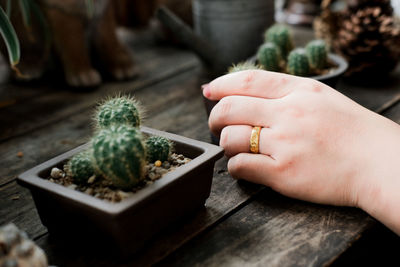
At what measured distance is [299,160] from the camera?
765mm

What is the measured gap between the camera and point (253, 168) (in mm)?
816

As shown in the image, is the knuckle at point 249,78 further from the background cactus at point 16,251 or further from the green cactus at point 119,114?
the background cactus at point 16,251

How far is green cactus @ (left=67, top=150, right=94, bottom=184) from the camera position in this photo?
72cm

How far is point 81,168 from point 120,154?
12 centimetres

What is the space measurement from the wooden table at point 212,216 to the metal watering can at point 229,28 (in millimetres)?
193

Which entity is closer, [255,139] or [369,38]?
[255,139]

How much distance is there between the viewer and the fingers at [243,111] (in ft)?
2.68

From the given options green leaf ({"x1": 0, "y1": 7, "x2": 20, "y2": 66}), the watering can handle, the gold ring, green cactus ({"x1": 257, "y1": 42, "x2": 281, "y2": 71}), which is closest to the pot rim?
the gold ring

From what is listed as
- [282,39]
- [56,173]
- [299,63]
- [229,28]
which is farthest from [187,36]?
[56,173]

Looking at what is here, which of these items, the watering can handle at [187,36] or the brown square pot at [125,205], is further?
the watering can handle at [187,36]

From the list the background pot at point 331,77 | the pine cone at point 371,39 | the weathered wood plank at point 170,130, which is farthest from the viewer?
the pine cone at point 371,39

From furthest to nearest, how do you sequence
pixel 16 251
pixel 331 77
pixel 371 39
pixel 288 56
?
pixel 371 39
pixel 288 56
pixel 331 77
pixel 16 251

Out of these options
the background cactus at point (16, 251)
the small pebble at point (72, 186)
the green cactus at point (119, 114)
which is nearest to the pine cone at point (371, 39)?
the green cactus at point (119, 114)

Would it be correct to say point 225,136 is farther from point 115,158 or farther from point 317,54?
point 317,54
